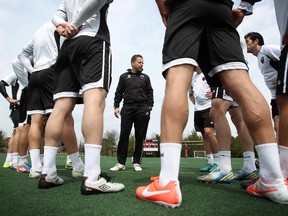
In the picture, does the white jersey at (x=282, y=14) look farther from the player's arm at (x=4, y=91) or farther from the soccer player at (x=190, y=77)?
the player's arm at (x=4, y=91)

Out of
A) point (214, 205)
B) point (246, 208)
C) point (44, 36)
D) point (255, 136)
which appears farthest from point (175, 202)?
point (44, 36)

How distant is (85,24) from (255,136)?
1.89m

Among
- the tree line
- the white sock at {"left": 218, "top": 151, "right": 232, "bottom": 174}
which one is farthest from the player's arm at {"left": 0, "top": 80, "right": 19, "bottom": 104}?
the tree line

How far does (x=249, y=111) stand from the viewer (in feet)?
5.93

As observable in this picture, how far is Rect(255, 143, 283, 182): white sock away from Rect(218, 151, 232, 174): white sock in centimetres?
102

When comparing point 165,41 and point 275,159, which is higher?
point 165,41

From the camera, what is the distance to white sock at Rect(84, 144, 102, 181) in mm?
2129

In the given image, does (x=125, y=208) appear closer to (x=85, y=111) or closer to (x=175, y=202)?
(x=175, y=202)

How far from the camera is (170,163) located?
5.49 feet

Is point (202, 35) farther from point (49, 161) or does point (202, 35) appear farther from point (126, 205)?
point (49, 161)

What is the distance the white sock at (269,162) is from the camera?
1.72 m

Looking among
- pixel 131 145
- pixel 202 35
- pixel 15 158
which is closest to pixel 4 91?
pixel 15 158

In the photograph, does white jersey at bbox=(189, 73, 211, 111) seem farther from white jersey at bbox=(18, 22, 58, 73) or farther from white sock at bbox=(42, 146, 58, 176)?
white sock at bbox=(42, 146, 58, 176)

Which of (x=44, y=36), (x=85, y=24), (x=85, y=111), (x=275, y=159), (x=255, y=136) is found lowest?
(x=275, y=159)
